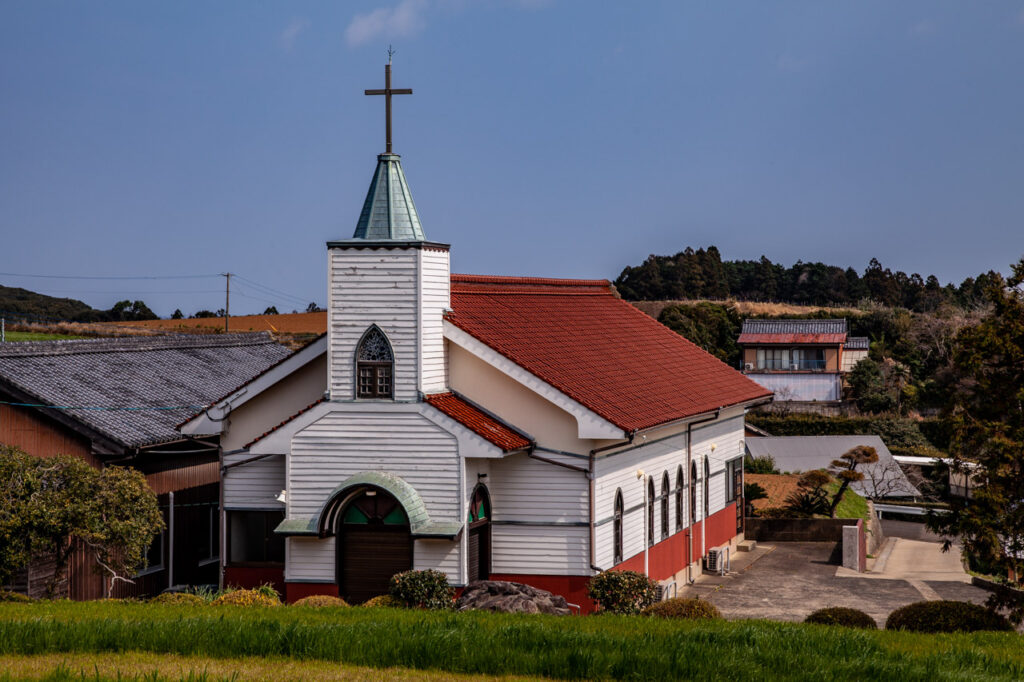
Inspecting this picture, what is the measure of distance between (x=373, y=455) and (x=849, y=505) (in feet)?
81.2

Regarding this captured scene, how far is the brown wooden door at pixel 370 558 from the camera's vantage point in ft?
76.7

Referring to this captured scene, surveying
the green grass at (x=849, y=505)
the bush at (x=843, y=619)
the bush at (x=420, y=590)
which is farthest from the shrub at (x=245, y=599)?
the green grass at (x=849, y=505)

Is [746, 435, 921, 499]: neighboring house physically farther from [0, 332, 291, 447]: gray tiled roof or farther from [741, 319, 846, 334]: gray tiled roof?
[0, 332, 291, 447]: gray tiled roof

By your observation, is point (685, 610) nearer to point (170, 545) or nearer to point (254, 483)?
point (254, 483)

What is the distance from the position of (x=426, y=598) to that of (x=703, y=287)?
9947cm

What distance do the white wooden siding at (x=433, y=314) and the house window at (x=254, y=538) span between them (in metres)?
4.66

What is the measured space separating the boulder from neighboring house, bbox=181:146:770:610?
1.87 meters

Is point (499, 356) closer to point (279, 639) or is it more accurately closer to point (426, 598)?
point (426, 598)

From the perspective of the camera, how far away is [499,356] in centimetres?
2423

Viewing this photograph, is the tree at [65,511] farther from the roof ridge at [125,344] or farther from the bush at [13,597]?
the roof ridge at [125,344]

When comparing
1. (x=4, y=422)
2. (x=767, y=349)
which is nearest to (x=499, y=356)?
(x=4, y=422)

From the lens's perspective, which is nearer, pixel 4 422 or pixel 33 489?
pixel 33 489

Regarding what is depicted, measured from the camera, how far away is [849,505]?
1689 inches

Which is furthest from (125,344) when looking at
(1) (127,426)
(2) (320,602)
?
(2) (320,602)
